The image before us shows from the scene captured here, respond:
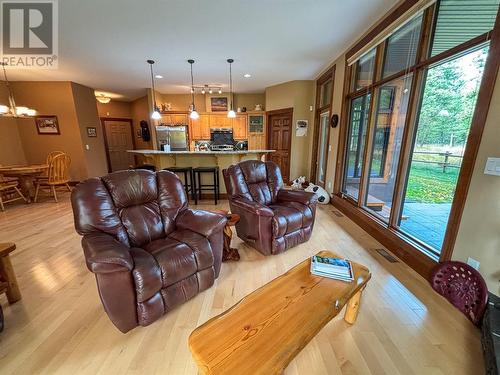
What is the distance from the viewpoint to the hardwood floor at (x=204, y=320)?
1210 mm

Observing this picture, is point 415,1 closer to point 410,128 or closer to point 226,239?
point 410,128

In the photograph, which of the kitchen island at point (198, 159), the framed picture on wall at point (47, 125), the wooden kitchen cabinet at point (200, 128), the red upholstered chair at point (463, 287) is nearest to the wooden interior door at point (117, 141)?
the framed picture on wall at point (47, 125)

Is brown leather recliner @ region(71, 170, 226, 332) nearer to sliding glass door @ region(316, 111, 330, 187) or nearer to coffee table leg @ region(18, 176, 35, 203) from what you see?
sliding glass door @ region(316, 111, 330, 187)

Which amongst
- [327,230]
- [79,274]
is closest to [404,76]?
[327,230]

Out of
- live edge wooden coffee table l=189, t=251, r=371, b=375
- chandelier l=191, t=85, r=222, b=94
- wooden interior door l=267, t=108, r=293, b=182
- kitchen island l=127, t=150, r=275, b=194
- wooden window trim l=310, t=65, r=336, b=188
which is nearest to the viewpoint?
live edge wooden coffee table l=189, t=251, r=371, b=375

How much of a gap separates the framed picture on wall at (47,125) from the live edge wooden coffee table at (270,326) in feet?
21.8

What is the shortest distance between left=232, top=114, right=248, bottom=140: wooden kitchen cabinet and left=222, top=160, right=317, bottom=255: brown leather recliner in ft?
12.6

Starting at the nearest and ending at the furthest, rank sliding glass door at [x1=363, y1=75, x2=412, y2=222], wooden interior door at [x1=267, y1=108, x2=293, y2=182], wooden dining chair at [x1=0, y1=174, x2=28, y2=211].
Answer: sliding glass door at [x1=363, y1=75, x2=412, y2=222] → wooden dining chair at [x1=0, y1=174, x2=28, y2=211] → wooden interior door at [x1=267, y1=108, x2=293, y2=182]

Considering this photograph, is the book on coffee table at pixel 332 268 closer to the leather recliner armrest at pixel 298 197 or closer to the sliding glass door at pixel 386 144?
the leather recliner armrest at pixel 298 197

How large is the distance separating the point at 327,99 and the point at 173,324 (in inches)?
193

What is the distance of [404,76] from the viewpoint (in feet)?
7.52

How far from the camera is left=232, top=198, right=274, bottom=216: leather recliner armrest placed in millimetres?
2178

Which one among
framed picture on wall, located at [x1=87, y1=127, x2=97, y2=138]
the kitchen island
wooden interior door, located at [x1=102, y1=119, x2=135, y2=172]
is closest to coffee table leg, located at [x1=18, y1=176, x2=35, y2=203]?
framed picture on wall, located at [x1=87, y1=127, x2=97, y2=138]

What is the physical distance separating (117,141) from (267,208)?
749cm
